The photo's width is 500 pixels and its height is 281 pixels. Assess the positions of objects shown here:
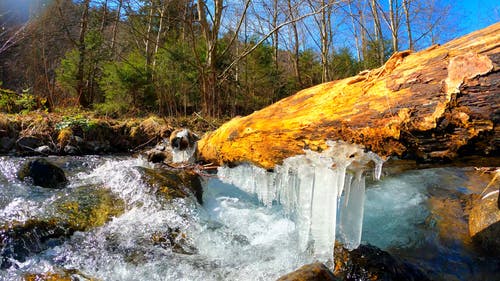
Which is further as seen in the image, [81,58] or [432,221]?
[81,58]

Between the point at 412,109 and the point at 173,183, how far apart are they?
3.02m

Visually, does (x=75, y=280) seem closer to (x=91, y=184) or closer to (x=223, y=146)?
(x=223, y=146)

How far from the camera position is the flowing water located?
273cm

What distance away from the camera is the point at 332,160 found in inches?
99.1

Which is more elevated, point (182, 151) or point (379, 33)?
point (379, 33)

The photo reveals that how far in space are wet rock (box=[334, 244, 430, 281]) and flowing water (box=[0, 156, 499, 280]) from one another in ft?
0.92

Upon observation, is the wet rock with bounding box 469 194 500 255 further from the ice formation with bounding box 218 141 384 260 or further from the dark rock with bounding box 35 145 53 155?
the dark rock with bounding box 35 145 53 155

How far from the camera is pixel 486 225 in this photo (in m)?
3.50

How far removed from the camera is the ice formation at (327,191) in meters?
2.46

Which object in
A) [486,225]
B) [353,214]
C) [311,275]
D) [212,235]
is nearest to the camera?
[311,275]

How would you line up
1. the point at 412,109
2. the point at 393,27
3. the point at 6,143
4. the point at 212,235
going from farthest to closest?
1. the point at 393,27
2. the point at 6,143
3. the point at 212,235
4. the point at 412,109

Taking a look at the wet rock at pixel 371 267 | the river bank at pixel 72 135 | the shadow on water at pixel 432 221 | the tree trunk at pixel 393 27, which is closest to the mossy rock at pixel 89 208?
the wet rock at pixel 371 267

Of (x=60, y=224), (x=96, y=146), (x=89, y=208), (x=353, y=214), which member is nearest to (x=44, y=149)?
(x=96, y=146)

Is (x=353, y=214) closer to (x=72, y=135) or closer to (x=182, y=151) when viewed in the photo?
(x=182, y=151)
